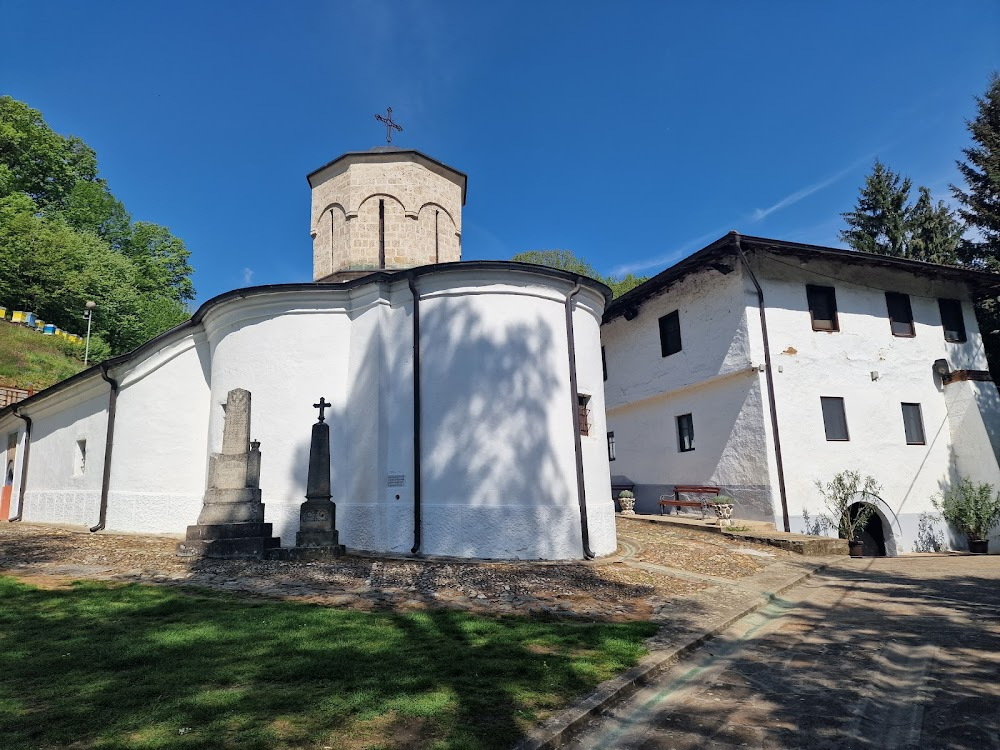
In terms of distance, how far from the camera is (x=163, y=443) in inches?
539

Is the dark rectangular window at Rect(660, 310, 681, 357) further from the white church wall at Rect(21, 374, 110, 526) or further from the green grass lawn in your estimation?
the white church wall at Rect(21, 374, 110, 526)

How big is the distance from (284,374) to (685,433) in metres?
11.6

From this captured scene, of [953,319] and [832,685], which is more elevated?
[953,319]

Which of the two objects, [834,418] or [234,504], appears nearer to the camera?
[234,504]

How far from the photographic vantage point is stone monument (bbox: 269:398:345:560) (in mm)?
9812

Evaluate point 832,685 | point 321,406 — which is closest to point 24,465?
point 321,406

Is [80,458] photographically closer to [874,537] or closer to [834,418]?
[834,418]

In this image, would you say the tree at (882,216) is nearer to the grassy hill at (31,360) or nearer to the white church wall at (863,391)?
the white church wall at (863,391)

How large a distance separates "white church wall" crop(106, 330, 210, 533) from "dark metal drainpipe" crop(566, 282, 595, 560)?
8.35m

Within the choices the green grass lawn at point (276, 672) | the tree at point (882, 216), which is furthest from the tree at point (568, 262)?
the green grass lawn at point (276, 672)

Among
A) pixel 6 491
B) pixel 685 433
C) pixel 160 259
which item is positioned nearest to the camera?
pixel 685 433

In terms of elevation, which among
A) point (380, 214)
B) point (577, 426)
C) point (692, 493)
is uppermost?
point (380, 214)

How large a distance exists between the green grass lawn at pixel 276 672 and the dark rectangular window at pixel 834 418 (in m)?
11.8

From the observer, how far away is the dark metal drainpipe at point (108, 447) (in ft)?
46.9
